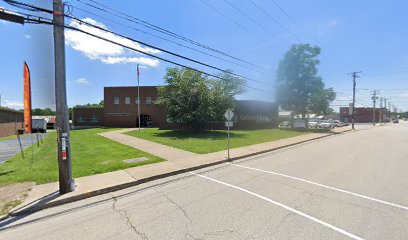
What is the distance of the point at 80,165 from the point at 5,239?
19.2 feet

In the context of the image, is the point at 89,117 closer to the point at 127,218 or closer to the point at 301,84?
the point at 301,84

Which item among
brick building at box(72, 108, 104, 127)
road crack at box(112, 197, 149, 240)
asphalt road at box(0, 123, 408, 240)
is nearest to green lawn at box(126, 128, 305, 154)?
asphalt road at box(0, 123, 408, 240)

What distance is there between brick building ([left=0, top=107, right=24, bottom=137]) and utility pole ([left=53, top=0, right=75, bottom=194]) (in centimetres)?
2751

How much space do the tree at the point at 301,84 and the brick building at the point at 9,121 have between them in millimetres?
36905

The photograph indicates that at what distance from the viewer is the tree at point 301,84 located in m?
38.7

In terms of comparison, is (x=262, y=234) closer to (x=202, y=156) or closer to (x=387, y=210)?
(x=387, y=210)

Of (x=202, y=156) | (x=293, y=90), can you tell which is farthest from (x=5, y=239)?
(x=293, y=90)

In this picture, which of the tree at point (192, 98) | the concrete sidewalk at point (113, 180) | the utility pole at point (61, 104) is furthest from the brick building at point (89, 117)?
the utility pole at point (61, 104)

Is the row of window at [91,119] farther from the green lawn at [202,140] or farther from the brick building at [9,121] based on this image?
the green lawn at [202,140]

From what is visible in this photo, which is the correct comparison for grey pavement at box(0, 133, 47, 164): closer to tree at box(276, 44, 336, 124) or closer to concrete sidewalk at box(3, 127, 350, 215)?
concrete sidewalk at box(3, 127, 350, 215)

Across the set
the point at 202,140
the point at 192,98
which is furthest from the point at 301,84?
the point at 202,140

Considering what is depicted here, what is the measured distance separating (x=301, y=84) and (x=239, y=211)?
37.1 meters

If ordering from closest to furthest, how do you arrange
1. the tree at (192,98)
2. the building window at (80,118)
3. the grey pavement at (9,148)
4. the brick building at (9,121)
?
the grey pavement at (9,148)
the tree at (192,98)
the brick building at (9,121)
the building window at (80,118)

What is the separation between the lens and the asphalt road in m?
4.33
